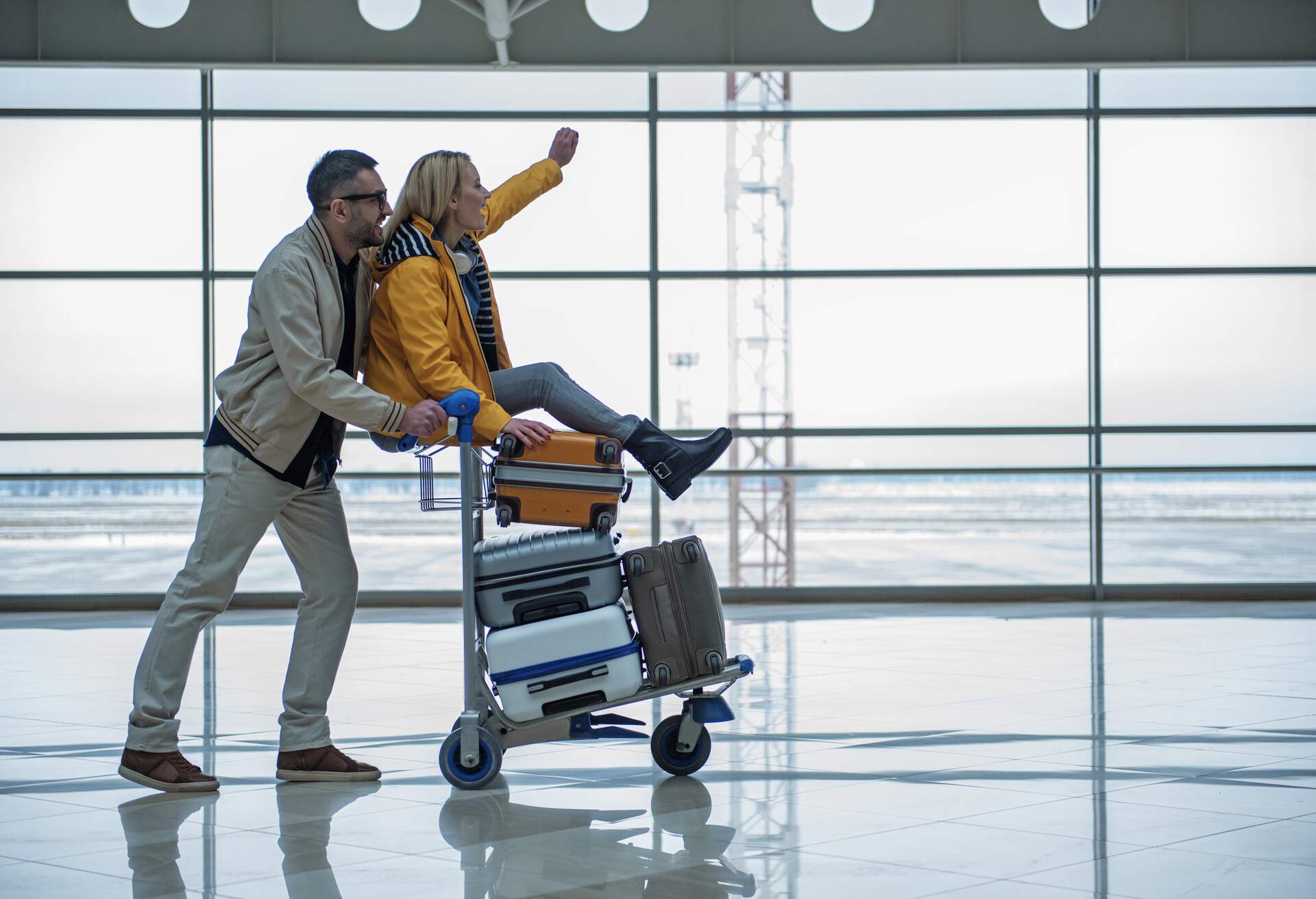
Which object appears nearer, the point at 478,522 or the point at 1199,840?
Answer: the point at 1199,840

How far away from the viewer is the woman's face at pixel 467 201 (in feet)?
11.9

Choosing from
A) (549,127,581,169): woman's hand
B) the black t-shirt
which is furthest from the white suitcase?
(549,127,581,169): woman's hand

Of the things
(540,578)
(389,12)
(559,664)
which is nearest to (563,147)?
(540,578)

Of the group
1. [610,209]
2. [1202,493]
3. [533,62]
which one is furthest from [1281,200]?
[1202,493]

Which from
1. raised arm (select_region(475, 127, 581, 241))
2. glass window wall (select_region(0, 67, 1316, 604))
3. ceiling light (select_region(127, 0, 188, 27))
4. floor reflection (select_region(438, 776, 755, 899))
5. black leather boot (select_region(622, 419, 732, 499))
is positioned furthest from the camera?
glass window wall (select_region(0, 67, 1316, 604))

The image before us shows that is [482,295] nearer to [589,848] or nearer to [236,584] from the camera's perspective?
[236,584]

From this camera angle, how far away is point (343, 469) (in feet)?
30.8

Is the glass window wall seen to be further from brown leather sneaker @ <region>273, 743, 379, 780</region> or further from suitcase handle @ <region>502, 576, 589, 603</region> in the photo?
brown leather sneaker @ <region>273, 743, 379, 780</region>

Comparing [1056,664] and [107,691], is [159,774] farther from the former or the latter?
[1056,664]

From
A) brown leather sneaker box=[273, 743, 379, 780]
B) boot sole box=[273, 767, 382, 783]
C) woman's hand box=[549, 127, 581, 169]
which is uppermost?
woman's hand box=[549, 127, 581, 169]

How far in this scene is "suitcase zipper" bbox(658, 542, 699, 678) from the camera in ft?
11.8

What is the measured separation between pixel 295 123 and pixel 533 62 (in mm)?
1660

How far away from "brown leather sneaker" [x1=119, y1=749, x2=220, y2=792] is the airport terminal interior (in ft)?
0.04

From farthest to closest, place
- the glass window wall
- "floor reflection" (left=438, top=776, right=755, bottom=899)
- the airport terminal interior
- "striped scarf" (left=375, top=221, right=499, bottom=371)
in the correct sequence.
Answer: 1. the glass window wall
2. "striped scarf" (left=375, top=221, right=499, bottom=371)
3. the airport terminal interior
4. "floor reflection" (left=438, top=776, right=755, bottom=899)
